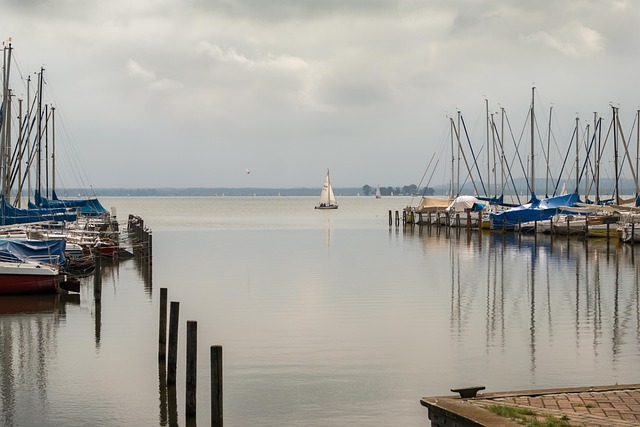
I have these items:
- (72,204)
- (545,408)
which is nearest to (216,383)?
(545,408)

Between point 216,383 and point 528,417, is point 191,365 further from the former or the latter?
point 528,417

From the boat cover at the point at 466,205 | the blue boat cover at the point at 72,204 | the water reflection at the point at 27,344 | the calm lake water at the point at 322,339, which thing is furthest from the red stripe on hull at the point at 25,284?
the boat cover at the point at 466,205

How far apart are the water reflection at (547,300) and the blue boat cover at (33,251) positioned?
16.7 meters

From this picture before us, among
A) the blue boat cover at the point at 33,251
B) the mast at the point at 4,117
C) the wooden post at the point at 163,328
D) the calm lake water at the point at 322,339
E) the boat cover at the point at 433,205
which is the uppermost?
the mast at the point at 4,117

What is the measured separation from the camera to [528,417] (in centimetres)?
1448

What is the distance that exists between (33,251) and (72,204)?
41770 mm

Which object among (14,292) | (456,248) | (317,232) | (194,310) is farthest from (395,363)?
(317,232)

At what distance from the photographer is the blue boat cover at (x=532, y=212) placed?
85.3 meters

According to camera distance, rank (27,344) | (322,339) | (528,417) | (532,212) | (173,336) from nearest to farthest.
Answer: (528,417) < (173,336) < (27,344) < (322,339) < (532,212)

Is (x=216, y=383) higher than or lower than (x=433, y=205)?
lower

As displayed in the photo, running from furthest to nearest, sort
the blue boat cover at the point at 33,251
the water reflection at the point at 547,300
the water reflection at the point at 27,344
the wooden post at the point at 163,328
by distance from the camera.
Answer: the blue boat cover at the point at 33,251, the water reflection at the point at 547,300, the wooden post at the point at 163,328, the water reflection at the point at 27,344

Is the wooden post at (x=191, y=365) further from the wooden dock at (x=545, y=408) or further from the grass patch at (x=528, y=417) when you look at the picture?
the grass patch at (x=528, y=417)

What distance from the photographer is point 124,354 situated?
2675 cm

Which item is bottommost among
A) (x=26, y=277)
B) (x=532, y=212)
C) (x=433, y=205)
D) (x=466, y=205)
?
(x=26, y=277)
